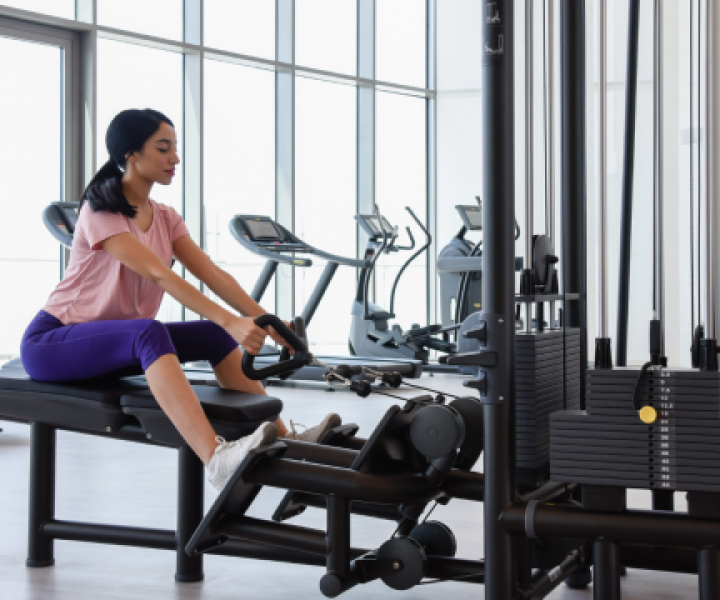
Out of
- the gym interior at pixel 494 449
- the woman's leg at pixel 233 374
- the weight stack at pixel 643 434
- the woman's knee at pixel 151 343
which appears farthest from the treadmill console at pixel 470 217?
the weight stack at pixel 643 434

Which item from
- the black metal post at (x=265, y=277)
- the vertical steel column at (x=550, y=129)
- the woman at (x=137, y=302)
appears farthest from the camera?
the black metal post at (x=265, y=277)

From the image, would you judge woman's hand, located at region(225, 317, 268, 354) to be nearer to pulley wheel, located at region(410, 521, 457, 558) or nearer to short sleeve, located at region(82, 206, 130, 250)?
short sleeve, located at region(82, 206, 130, 250)

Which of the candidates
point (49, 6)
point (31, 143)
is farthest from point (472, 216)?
point (49, 6)

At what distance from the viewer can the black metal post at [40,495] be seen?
2.41 m

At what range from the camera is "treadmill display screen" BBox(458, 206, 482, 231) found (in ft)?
23.0

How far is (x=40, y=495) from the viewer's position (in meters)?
2.42

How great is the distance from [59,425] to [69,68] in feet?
15.5

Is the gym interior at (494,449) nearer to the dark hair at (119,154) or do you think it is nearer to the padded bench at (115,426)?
the padded bench at (115,426)

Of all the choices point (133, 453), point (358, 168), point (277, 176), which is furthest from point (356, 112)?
point (133, 453)

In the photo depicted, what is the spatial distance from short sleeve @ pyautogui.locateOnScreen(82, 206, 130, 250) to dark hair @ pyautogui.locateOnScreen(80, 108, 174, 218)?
2 cm

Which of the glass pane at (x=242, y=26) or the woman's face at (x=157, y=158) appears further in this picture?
the glass pane at (x=242, y=26)

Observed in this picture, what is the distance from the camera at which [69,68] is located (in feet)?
21.2

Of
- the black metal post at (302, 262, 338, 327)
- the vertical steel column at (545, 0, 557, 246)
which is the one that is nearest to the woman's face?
the vertical steel column at (545, 0, 557, 246)

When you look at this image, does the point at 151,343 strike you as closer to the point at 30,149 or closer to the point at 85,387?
the point at 85,387
